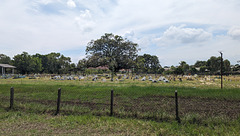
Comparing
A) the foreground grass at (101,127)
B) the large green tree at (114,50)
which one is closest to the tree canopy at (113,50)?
the large green tree at (114,50)

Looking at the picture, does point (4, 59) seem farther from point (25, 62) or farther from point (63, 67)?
point (63, 67)

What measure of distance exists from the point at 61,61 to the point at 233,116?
63.0 m

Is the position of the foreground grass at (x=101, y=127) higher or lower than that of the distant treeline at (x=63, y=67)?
lower

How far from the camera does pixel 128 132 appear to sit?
5328 millimetres

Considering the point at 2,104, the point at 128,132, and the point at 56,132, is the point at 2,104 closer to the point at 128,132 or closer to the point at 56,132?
the point at 56,132

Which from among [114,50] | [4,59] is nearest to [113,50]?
[114,50]

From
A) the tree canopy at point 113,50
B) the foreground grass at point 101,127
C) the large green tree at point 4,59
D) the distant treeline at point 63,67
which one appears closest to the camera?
the foreground grass at point 101,127

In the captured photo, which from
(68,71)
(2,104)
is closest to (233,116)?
(2,104)

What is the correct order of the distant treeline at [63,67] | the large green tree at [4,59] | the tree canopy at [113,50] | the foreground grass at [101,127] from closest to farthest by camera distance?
the foreground grass at [101,127] → the tree canopy at [113,50] → the distant treeline at [63,67] → the large green tree at [4,59]

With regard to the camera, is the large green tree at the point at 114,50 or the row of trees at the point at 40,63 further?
the row of trees at the point at 40,63

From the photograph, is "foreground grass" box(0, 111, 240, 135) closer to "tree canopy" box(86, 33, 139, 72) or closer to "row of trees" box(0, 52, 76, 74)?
"tree canopy" box(86, 33, 139, 72)

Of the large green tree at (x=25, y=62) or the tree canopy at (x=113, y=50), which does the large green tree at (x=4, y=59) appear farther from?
the tree canopy at (x=113, y=50)

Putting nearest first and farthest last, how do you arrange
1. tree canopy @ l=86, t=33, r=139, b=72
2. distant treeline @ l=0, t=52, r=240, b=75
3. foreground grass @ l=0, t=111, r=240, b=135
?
1. foreground grass @ l=0, t=111, r=240, b=135
2. tree canopy @ l=86, t=33, r=139, b=72
3. distant treeline @ l=0, t=52, r=240, b=75

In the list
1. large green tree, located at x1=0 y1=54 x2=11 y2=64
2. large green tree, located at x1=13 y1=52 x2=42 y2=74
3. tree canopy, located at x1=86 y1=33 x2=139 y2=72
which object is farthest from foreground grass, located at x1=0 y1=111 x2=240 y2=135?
large green tree, located at x1=0 y1=54 x2=11 y2=64
